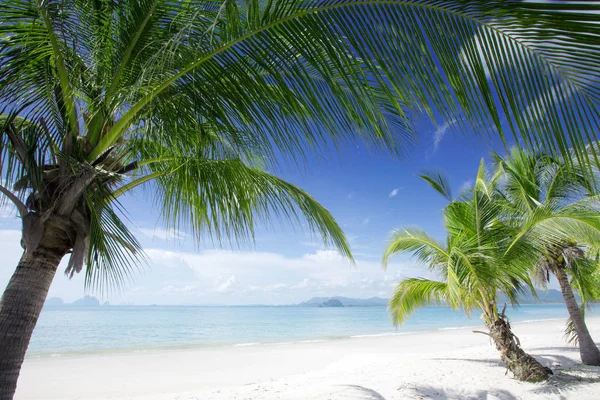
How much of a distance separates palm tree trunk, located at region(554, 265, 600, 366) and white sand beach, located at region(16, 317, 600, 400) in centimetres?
30

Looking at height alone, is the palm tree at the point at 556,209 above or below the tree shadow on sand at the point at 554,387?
above

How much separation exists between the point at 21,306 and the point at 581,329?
32.2 ft

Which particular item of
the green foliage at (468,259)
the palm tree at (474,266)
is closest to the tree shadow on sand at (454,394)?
the palm tree at (474,266)

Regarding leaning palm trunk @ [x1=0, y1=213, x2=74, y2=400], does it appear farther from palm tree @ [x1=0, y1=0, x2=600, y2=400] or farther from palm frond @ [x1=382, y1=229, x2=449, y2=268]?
palm frond @ [x1=382, y1=229, x2=449, y2=268]

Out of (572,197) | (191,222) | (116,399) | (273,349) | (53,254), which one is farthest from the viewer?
(273,349)

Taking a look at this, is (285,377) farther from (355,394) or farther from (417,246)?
(417,246)

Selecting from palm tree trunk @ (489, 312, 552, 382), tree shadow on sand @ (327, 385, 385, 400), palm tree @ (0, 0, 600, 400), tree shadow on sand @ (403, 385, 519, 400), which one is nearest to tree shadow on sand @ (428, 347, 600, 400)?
tree shadow on sand @ (403, 385, 519, 400)

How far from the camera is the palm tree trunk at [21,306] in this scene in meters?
2.13

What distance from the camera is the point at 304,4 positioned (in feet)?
4.97

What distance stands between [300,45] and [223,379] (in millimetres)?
9946

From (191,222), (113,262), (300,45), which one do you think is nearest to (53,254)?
(113,262)

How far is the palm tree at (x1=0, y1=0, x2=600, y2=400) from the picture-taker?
1114 millimetres

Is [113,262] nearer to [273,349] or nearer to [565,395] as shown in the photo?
[565,395]

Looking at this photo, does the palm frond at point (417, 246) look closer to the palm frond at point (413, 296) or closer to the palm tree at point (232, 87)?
the palm frond at point (413, 296)
